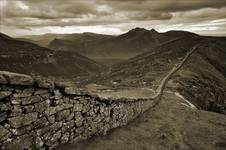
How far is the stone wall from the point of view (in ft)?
18.2

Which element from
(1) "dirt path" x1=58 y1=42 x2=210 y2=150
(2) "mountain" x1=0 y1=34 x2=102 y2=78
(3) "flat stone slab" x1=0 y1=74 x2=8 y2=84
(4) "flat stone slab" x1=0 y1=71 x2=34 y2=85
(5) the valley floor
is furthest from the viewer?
(2) "mountain" x1=0 y1=34 x2=102 y2=78

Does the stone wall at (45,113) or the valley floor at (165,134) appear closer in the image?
the stone wall at (45,113)

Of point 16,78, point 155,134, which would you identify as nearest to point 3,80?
point 16,78

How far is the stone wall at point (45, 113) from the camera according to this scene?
5543 millimetres

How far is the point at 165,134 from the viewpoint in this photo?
1059 centimetres

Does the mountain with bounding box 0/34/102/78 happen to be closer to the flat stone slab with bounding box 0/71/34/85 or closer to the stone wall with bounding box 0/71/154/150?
the stone wall with bounding box 0/71/154/150

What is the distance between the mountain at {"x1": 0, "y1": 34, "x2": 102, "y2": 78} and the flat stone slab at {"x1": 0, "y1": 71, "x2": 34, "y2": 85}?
54732 mm

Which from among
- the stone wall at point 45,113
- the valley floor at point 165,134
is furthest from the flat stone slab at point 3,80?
the valley floor at point 165,134

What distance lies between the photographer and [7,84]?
5.43 metres

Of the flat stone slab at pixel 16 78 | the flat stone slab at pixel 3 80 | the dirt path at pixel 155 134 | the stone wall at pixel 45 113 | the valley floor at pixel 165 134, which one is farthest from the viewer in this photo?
the valley floor at pixel 165 134

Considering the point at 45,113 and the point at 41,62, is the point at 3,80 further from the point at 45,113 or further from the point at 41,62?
the point at 41,62

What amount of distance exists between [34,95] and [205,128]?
9160 mm

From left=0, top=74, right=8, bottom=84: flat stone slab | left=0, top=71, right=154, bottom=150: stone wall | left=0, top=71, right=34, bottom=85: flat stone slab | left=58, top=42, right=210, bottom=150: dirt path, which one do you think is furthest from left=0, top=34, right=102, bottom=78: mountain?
left=0, top=74, right=8, bottom=84: flat stone slab

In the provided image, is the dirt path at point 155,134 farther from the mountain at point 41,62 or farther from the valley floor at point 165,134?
the mountain at point 41,62
